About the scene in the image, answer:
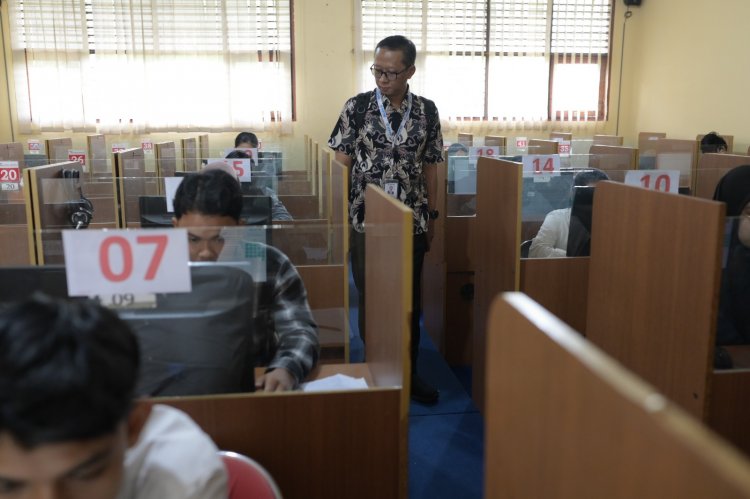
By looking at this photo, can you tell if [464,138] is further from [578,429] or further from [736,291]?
[578,429]

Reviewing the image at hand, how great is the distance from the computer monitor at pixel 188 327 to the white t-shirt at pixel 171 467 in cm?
30

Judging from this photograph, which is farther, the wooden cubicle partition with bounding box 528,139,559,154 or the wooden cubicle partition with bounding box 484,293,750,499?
the wooden cubicle partition with bounding box 528,139,559,154

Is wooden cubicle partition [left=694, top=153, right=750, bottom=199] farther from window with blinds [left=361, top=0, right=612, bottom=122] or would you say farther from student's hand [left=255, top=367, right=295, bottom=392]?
window with blinds [left=361, top=0, right=612, bottom=122]

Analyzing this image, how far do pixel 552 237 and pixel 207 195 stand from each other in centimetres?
142

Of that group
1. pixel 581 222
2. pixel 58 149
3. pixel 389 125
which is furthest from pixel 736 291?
pixel 58 149

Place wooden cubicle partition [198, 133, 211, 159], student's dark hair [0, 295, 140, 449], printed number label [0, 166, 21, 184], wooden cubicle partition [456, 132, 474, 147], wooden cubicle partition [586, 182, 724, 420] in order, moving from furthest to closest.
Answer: wooden cubicle partition [456, 132, 474, 147], wooden cubicle partition [198, 133, 211, 159], printed number label [0, 166, 21, 184], wooden cubicle partition [586, 182, 724, 420], student's dark hair [0, 295, 140, 449]

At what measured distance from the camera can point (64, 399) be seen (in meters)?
0.67

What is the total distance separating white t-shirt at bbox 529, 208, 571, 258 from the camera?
2.47 meters

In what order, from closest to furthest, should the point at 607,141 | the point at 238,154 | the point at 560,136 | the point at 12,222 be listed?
the point at 12,222 < the point at 238,154 < the point at 607,141 < the point at 560,136

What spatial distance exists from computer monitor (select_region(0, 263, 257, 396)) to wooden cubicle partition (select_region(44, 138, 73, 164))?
4.14 metres

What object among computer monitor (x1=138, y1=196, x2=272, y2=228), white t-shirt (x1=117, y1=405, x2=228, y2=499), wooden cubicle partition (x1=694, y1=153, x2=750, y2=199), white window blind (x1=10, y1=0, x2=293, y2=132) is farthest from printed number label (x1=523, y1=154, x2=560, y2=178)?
white window blind (x1=10, y1=0, x2=293, y2=132)

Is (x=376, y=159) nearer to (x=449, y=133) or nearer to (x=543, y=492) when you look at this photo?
(x=543, y=492)

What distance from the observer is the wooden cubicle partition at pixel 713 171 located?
11.3ft

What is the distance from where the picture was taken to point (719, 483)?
423 mm
